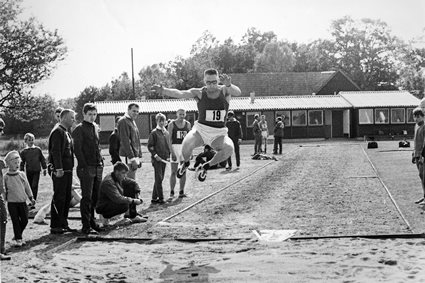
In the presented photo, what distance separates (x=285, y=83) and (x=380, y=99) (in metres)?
16.0

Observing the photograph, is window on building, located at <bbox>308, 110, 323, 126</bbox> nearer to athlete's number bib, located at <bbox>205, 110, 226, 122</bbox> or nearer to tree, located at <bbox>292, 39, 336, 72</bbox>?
tree, located at <bbox>292, 39, 336, 72</bbox>

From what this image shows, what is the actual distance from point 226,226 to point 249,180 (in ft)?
24.8

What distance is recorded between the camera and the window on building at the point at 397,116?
51.8 meters

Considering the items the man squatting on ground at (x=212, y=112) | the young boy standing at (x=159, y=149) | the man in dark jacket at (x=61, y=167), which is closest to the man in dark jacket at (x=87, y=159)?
the man in dark jacket at (x=61, y=167)

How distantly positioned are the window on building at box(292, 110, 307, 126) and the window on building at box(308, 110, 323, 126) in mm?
462

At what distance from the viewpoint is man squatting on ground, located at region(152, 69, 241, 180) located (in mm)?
9852

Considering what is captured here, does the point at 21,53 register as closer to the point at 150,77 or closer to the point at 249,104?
the point at 249,104

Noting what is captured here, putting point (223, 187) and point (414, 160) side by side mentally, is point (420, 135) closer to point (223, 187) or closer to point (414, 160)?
point (414, 160)

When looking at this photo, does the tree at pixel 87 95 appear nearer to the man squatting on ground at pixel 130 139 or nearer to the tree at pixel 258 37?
the tree at pixel 258 37

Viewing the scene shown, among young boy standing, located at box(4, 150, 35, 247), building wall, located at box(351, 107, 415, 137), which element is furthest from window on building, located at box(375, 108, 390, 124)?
young boy standing, located at box(4, 150, 35, 247)

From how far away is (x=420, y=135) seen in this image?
11992mm

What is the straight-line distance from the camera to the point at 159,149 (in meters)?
13.4

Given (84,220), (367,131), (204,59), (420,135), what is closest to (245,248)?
(84,220)

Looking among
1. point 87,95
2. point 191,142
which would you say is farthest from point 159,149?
point 87,95
